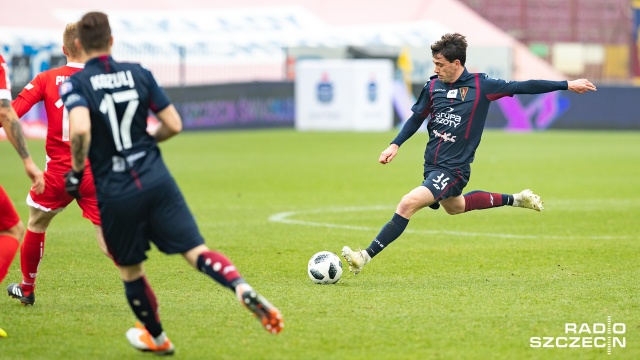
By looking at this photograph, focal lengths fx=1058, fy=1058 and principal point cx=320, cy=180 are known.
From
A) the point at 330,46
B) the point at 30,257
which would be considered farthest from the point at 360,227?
the point at 330,46

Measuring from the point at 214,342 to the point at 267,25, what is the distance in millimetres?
40550

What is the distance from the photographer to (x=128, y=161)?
20.0 feet

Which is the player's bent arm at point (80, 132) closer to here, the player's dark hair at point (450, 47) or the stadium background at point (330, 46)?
the player's dark hair at point (450, 47)

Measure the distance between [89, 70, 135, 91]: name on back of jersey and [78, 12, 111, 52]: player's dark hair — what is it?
0.18m

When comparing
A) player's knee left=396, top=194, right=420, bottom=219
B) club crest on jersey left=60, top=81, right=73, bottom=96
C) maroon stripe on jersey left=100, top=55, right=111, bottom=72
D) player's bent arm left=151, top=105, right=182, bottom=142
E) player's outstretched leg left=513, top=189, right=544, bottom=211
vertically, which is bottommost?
player's outstretched leg left=513, top=189, right=544, bottom=211

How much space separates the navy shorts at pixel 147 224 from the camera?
6.11 m

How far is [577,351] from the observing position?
6.36 m

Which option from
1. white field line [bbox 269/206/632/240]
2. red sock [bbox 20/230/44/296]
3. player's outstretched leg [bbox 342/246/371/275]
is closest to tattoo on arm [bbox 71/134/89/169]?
red sock [bbox 20/230/44/296]

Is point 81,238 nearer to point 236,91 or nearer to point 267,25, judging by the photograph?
point 236,91

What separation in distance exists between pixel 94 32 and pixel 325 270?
11.0 ft

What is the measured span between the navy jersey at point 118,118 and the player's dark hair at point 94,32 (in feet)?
0.27

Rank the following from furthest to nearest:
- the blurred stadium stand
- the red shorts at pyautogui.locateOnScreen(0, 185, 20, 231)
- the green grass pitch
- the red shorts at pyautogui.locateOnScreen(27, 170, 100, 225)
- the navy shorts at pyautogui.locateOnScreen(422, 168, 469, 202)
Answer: the blurred stadium stand < the navy shorts at pyautogui.locateOnScreen(422, 168, 469, 202) < the red shorts at pyautogui.locateOnScreen(27, 170, 100, 225) < the red shorts at pyautogui.locateOnScreen(0, 185, 20, 231) < the green grass pitch

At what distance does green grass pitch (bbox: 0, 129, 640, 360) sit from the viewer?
260 inches

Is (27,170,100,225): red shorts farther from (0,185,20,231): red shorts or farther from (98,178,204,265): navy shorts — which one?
(98,178,204,265): navy shorts
